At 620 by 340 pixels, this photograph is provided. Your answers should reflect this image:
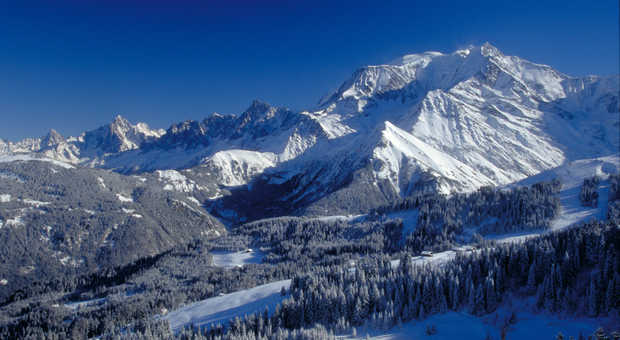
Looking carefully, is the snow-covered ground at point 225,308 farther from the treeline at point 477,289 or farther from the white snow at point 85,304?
the white snow at point 85,304

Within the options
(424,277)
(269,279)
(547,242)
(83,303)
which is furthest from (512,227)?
(83,303)

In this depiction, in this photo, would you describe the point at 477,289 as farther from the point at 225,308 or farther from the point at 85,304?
the point at 85,304

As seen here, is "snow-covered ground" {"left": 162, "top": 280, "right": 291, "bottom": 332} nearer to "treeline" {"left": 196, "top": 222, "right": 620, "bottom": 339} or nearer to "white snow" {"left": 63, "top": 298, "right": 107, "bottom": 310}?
"treeline" {"left": 196, "top": 222, "right": 620, "bottom": 339}

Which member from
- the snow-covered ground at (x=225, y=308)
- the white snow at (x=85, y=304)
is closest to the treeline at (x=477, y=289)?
the snow-covered ground at (x=225, y=308)

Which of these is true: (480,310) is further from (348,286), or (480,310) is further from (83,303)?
(83,303)

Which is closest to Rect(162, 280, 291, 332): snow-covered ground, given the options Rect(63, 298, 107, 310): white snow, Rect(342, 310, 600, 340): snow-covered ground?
Rect(342, 310, 600, 340): snow-covered ground

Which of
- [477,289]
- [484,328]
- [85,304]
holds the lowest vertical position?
[85,304]

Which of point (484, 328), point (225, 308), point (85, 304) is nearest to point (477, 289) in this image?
point (484, 328)
